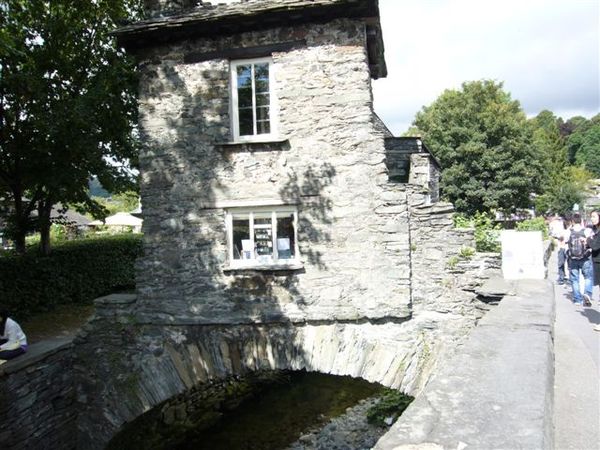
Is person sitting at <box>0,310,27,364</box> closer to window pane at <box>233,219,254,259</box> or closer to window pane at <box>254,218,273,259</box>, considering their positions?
window pane at <box>233,219,254,259</box>

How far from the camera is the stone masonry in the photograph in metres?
8.09

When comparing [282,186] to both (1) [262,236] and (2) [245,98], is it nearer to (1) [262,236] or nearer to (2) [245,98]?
(1) [262,236]

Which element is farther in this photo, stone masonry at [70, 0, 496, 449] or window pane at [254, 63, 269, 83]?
window pane at [254, 63, 269, 83]

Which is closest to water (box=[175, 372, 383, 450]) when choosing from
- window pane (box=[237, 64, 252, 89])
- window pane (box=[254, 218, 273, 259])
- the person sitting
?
the person sitting

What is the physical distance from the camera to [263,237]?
8.65 metres

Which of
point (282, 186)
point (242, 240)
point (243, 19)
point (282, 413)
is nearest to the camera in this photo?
point (243, 19)

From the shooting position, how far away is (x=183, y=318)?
8867 millimetres

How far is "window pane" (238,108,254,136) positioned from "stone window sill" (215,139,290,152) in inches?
14.2

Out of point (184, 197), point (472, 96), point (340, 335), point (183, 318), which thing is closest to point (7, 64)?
point (184, 197)

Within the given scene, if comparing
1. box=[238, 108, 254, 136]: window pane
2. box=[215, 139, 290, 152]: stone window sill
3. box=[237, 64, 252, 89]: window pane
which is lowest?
box=[215, 139, 290, 152]: stone window sill

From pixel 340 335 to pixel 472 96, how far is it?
30.2 metres

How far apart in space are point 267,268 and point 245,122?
112 inches

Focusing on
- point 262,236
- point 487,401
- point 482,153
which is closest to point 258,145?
point 262,236

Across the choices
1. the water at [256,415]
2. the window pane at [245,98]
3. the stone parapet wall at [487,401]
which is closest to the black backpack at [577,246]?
the stone parapet wall at [487,401]
